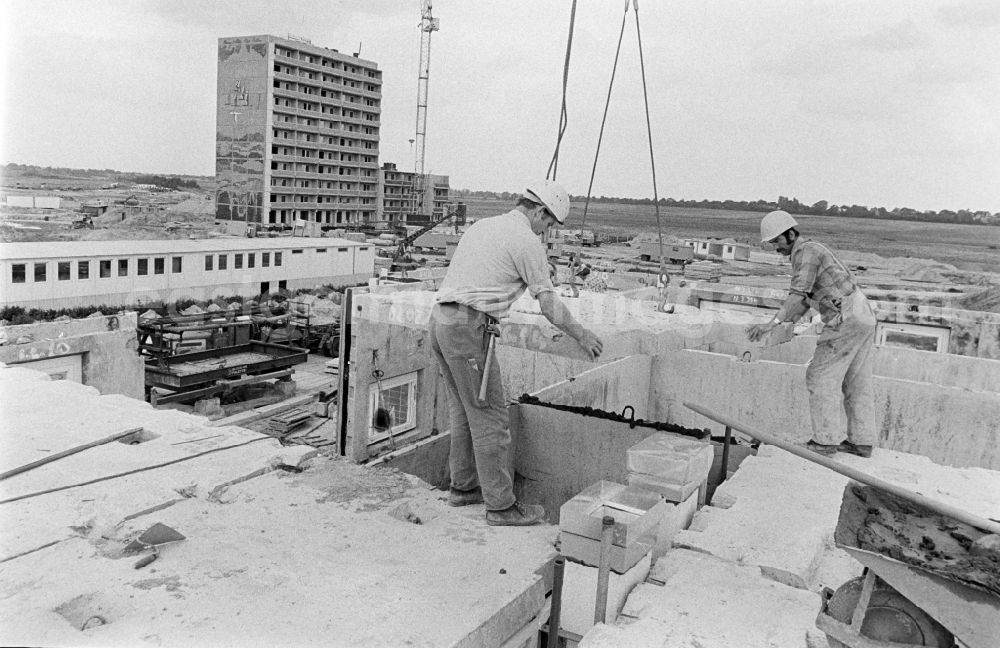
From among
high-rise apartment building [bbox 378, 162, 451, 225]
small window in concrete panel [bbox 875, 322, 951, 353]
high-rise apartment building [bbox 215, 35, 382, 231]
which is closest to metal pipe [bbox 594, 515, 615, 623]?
small window in concrete panel [bbox 875, 322, 951, 353]

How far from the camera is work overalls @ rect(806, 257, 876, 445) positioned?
19.0 feet

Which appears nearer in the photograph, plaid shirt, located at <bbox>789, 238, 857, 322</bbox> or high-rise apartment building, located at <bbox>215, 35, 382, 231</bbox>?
plaid shirt, located at <bbox>789, 238, 857, 322</bbox>

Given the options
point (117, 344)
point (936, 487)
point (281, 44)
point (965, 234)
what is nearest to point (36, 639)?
point (936, 487)

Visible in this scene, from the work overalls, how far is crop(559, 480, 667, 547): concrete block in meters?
2.65

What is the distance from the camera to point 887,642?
8.33ft

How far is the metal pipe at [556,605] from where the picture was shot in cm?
323

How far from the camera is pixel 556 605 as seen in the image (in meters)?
3.23

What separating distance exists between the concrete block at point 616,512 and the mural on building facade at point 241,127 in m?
67.1

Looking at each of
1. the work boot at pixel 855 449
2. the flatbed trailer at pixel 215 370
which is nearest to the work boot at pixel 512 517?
the work boot at pixel 855 449

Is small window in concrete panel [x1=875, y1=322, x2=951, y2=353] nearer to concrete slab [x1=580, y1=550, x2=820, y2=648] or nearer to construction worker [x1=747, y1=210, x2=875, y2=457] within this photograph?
construction worker [x1=747, y1=210, x2=875, y2=457]

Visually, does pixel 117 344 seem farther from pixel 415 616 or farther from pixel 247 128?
pixel 247 128

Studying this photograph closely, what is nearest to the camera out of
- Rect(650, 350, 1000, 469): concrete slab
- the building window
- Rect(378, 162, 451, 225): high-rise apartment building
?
Rect(650, 350, 1000, 469): concrete slab

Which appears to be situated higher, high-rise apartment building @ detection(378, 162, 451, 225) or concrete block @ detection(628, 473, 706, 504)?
high-rise apartment building @ detection(378, 162, 451, 225)

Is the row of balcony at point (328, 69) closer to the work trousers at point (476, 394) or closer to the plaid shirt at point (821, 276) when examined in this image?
the plaid shirt at point (821, 276)
